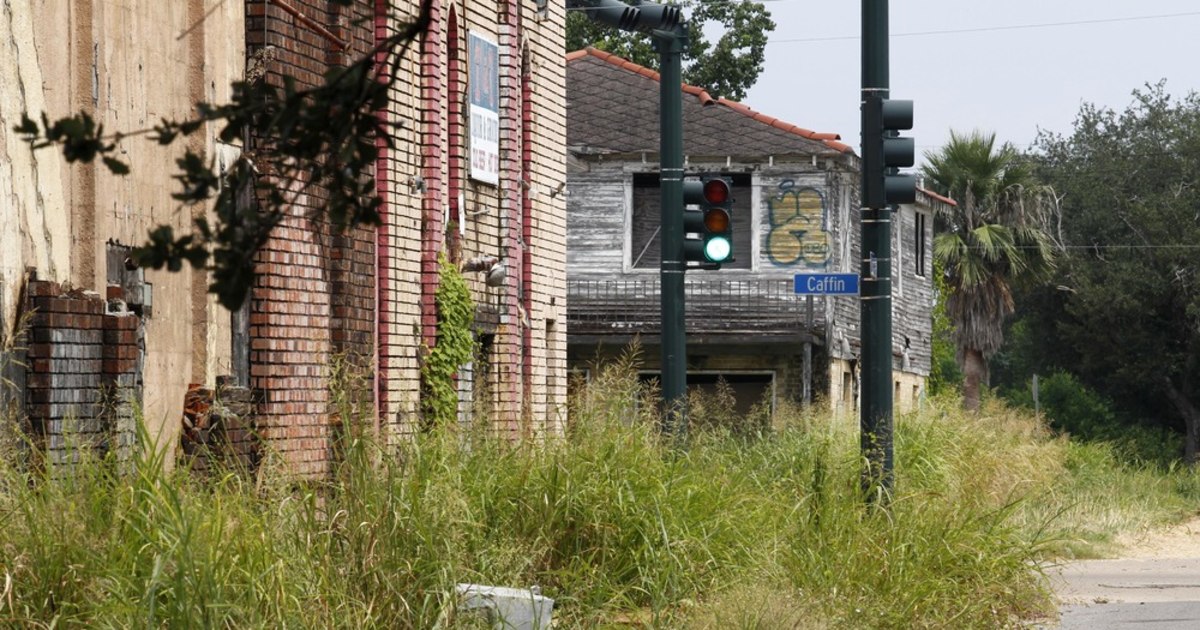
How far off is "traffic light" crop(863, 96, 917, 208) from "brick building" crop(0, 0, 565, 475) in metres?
2.82

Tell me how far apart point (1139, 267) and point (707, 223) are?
39688mm

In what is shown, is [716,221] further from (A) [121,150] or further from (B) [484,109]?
(A) [121,150]

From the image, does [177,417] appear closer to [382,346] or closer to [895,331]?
[382,346]

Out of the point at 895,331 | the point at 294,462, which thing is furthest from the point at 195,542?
the point at 895,331

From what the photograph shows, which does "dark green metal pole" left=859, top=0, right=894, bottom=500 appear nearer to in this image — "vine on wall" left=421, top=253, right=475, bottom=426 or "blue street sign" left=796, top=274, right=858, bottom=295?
"blue street sign" left=796, top=274, right=858, bottom=295

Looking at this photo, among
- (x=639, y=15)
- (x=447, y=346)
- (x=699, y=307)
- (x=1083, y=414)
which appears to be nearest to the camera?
(x=639, y=15)

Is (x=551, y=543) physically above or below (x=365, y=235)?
below

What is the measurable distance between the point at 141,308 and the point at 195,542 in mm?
3760

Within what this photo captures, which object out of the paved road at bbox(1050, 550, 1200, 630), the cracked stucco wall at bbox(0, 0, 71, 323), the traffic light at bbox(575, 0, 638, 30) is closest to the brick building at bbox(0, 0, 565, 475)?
the cracked stucco wall at bbox(0, 0, 71, 323)

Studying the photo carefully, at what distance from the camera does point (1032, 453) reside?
2258cm

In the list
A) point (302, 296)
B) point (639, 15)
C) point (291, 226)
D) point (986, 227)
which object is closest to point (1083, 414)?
point (986, 227)

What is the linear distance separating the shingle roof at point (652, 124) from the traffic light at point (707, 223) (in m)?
15.5

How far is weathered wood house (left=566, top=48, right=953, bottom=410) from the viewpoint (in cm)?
3180

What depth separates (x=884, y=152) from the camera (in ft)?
44.1
